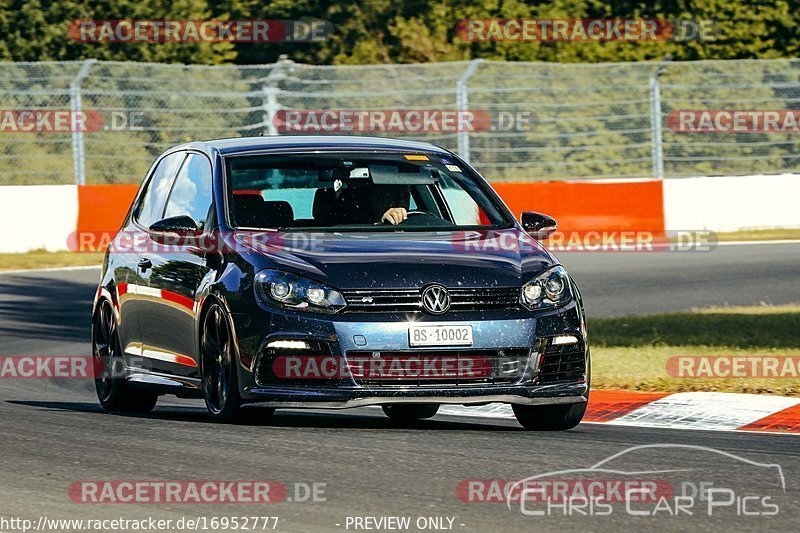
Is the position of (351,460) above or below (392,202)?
below

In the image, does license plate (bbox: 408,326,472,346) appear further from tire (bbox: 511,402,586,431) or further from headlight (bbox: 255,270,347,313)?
tire (bbox: 511,402,586,431)

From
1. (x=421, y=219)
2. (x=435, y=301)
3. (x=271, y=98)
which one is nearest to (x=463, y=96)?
(x=271, y=98)

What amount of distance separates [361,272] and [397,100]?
20924 mm

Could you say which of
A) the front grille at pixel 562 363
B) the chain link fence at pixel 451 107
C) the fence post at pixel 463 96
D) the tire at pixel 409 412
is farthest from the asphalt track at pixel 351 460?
the fence post at pixel 463 96

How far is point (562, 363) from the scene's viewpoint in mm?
9477

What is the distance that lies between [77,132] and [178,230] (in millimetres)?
15848

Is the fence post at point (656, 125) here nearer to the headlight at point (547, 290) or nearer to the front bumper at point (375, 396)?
the headlight at point (547, 290)

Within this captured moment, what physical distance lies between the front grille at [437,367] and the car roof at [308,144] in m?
1.93

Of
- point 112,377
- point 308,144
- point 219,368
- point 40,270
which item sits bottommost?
point 40,270

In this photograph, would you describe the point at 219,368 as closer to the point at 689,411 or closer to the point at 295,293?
the point at 295,293

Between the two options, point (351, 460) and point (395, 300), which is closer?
point (351, 460)

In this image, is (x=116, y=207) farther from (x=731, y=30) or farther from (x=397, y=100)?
(x=731, y=30)

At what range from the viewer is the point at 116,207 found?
24609mm

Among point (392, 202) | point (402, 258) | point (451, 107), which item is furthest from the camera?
point (451, 107)
